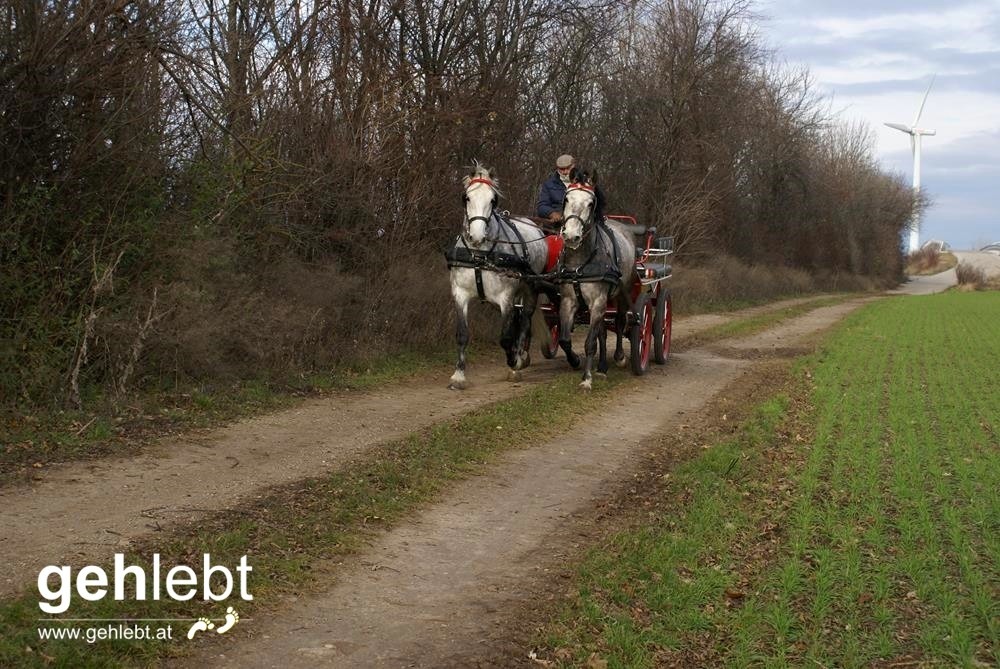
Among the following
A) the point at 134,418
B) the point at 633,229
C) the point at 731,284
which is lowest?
the point at 134,418

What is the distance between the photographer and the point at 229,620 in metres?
4.98

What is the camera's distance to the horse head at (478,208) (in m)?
11.8

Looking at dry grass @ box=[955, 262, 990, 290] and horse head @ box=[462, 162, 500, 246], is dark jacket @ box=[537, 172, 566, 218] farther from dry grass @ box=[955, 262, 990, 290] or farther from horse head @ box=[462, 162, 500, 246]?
dry grass @ box=[955, 262, 990, 290]

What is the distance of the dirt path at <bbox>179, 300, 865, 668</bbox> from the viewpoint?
4.80 m

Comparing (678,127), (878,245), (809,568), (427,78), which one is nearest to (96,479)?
(809,568)

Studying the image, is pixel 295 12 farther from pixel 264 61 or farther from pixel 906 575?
pixel 906 575

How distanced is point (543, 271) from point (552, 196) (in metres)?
0.98

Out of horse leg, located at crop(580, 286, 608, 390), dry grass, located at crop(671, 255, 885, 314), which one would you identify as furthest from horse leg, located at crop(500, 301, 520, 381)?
dry grass, located at crop(671, 255, 885, 314)

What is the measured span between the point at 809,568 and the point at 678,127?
2923cm

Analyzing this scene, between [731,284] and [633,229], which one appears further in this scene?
[731,284]

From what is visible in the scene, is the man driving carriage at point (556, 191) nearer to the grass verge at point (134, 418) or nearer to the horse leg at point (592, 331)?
the horse leg at point (592, 331)

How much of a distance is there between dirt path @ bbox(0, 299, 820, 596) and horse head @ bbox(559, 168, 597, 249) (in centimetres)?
204

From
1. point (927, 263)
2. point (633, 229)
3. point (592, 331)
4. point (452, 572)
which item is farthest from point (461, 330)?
point (927, 263)

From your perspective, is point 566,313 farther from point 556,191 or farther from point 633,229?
point 633,229
